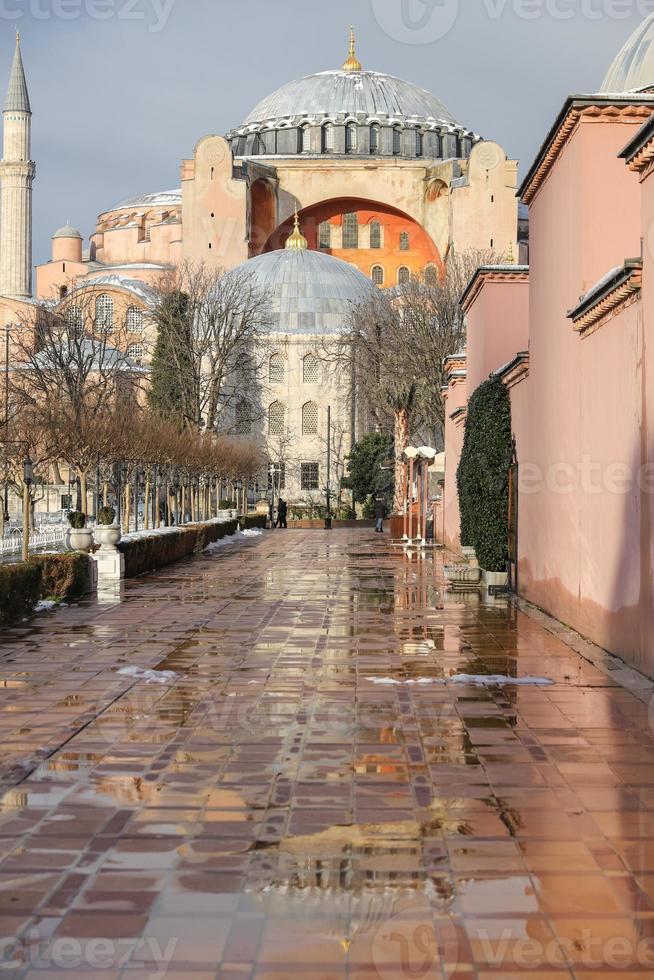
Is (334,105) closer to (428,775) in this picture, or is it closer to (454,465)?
(454,465)

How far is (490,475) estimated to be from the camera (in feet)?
49.3

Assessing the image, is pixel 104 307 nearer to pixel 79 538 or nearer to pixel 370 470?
pixel 370 470

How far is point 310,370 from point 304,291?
358 cm

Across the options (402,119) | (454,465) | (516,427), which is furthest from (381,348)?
(402,119)

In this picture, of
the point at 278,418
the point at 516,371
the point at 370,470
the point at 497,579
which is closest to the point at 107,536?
the point at 497,579

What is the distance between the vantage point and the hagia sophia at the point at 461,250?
9156 millimetres

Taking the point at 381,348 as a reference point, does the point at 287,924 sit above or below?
below

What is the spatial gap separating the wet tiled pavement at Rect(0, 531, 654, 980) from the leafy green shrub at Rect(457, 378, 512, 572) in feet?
18.0

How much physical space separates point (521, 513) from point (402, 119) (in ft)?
199

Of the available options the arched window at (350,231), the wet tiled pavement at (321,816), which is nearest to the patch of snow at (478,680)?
the wet tiled pavement at (321,816)

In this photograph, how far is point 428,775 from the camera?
5402 mm

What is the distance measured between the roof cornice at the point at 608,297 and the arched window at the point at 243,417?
47.6m

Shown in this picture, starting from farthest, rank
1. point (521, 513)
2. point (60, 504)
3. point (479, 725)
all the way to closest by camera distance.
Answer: point (60, 504) < point (521, 513) < point (479, 725)

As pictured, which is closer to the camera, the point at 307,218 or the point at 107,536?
the point at 107,536
